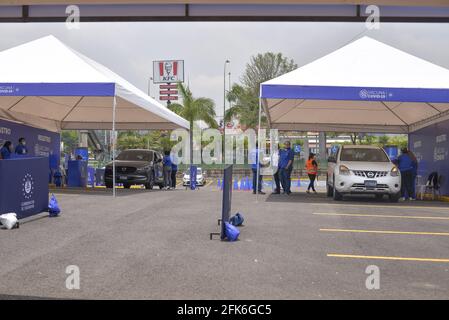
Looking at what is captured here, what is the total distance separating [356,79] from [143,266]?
398 inches

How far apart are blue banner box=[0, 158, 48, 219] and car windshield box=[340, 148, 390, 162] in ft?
27.4

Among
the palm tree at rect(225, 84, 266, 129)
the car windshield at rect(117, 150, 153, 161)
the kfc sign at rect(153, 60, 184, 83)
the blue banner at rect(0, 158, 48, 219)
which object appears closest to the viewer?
the blue banner at rect(0, 158, 48, 219)

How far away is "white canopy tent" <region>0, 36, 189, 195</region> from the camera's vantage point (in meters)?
15.4

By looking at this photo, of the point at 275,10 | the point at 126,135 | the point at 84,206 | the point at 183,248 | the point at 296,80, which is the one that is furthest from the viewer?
the point at 126,135

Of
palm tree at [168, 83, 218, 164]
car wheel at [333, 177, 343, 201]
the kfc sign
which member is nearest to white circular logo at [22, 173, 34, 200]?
car wheel at [333, 177, 343, 201]

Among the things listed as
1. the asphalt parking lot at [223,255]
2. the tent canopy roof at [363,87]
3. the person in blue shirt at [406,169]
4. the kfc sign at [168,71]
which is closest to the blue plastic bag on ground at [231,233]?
the asphalt parking lot at [223,255]

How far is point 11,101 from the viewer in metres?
19.9

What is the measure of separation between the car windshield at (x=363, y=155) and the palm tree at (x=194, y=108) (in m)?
27.8

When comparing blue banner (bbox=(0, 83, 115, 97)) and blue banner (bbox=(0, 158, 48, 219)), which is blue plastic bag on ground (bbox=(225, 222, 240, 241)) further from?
blue banner (bbox=(0, 83, 115, 97))

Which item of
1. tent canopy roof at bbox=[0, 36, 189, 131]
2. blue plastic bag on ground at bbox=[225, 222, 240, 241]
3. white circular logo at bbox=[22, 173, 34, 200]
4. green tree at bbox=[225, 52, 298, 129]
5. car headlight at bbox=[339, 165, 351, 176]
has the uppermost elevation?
green tree at bbox=[225, 52, 298, 129]

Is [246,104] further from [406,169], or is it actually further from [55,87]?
[55,87]

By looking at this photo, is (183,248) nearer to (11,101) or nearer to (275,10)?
(275,10)

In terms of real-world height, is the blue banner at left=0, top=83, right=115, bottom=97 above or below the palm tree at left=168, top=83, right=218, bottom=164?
below

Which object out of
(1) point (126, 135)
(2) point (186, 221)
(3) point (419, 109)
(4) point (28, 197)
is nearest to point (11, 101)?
(4) point (28, 197)
